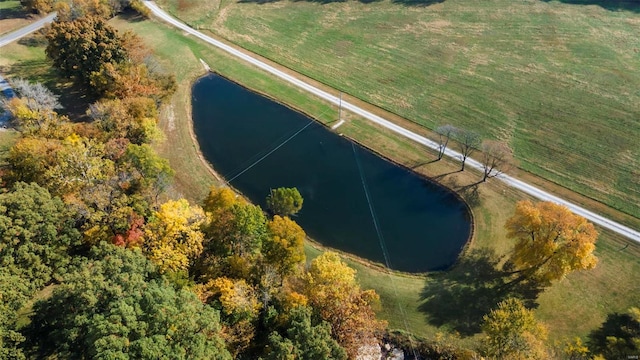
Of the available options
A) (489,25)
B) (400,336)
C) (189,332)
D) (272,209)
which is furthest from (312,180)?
(489,25)

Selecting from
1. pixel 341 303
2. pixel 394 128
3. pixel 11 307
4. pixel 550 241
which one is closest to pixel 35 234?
pixel 11 307

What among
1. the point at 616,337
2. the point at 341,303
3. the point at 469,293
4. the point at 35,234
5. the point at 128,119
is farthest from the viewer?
the point at 128,119

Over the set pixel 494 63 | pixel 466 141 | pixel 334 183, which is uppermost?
pixel 494 63

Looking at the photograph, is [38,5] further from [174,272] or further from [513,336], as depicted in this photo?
[513,336]

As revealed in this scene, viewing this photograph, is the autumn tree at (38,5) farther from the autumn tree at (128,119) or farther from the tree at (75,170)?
the tree at (75,170)

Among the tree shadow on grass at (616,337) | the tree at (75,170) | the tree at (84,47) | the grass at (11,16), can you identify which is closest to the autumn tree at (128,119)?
the tree at (75,170)

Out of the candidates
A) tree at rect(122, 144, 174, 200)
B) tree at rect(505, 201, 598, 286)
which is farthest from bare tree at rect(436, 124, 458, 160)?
tree at rect(122, 144, 174, 200)

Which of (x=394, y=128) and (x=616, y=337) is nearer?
(x=616, y=337)
